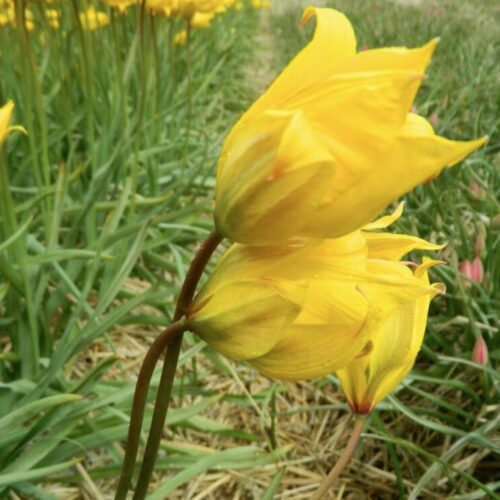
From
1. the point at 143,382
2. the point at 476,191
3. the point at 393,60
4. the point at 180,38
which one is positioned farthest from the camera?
the point at 180,38

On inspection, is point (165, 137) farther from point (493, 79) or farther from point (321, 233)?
point (321, 233)

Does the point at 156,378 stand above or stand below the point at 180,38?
below

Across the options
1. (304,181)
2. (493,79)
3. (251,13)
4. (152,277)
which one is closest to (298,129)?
(304,181)

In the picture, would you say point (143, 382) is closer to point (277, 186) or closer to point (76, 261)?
point (277, 186)

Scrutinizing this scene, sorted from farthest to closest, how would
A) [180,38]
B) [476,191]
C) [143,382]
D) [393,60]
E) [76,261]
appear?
[180,38], [476,191], [76,261], [143,382], [393,60]

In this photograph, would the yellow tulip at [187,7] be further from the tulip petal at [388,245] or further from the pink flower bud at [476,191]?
the tulip petal at [388,245]

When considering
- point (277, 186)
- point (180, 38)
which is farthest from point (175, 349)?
point (180, 38)

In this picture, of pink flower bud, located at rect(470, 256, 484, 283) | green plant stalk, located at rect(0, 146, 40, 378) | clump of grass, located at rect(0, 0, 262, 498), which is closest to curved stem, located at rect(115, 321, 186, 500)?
clump of grass, located at rect(0, 0, 262, 498)

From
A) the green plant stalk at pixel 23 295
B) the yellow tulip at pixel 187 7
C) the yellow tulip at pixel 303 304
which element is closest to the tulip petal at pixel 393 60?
the yellow tulip at pixel 303 304
